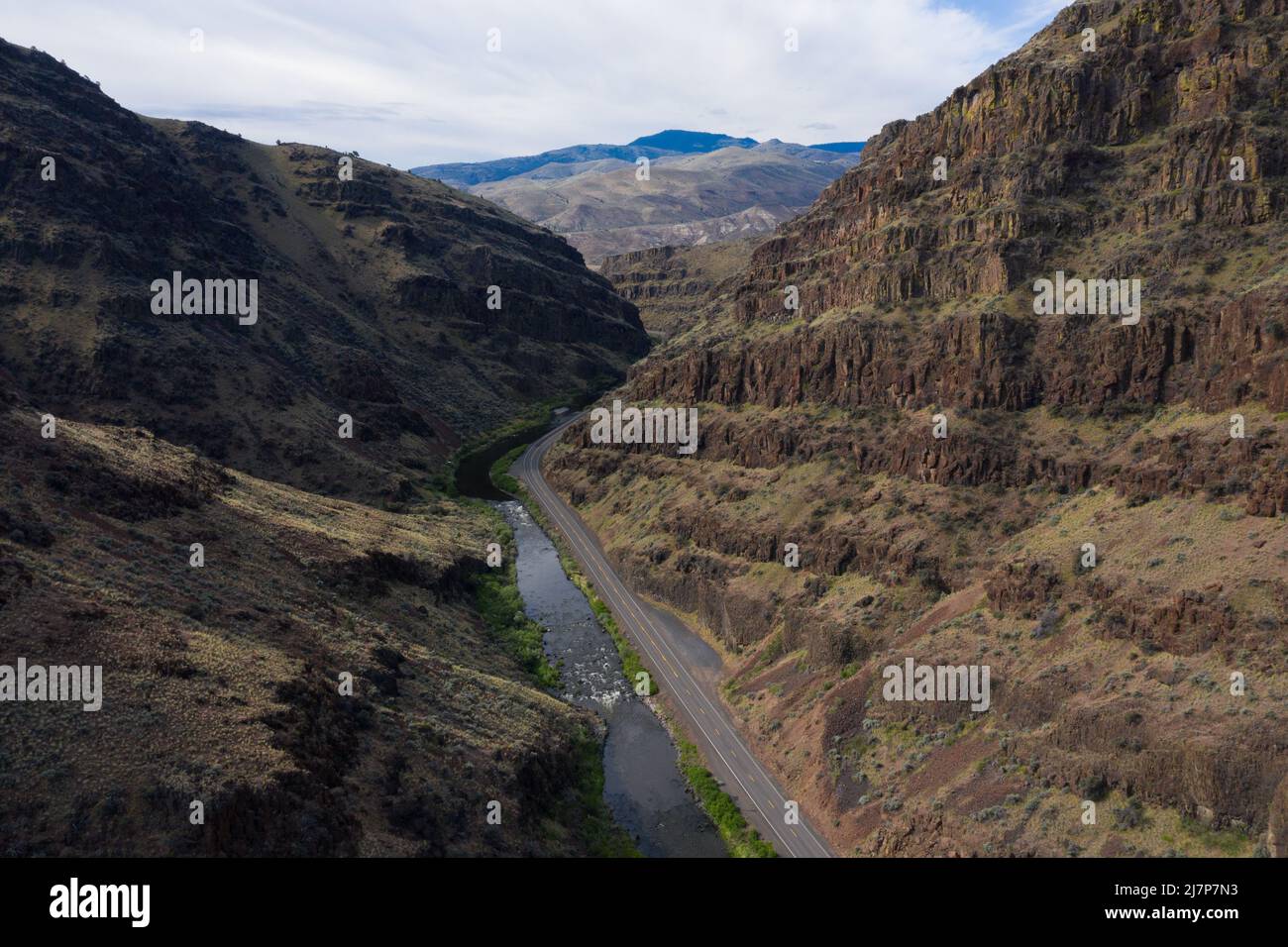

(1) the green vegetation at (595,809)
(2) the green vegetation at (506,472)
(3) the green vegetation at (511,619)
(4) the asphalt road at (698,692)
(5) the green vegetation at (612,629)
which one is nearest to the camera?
(1) the green vegetation at (595,809)

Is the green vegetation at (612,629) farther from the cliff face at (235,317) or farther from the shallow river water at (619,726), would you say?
the cliff face at (235,317)

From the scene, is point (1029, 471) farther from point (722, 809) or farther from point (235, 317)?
point (235, 317)

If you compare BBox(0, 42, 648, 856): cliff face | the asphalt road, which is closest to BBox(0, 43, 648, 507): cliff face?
BBox(0, 42, 648, 856): cliff face

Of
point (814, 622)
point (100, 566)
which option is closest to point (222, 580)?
point (100, 566)

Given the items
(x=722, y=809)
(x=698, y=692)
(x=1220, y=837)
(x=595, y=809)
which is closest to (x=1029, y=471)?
(x=698, y=692)

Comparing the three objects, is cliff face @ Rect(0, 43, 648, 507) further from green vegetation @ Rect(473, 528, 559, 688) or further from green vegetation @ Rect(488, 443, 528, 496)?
green vegetation @ Rect(473, 528, 559, 688)

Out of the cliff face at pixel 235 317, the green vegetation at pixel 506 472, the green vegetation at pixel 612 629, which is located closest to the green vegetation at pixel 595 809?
the green vegetation at pixel 612 629
